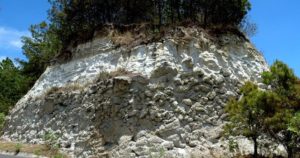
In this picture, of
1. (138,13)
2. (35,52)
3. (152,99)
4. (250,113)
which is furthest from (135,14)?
(35,52)

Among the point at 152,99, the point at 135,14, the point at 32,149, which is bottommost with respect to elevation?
the point at 32,149

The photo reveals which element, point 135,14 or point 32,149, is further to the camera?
point 135,14

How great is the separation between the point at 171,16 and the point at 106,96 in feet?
20.0

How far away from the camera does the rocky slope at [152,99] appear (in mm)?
15305

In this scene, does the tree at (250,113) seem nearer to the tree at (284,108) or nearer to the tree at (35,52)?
the tree at (284,108)

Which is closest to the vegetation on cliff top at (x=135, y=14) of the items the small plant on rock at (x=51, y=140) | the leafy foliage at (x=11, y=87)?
the small plant on rock at (x=51, y=140)

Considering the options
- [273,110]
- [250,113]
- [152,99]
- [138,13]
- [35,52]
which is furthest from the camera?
[35,52]

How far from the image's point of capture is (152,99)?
16.2 meters

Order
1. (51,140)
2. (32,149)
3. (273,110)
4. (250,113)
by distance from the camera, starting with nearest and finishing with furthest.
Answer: (273,110) < (250,113) < (32,149) < (51,140)

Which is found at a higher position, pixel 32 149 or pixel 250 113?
pixel 250 113

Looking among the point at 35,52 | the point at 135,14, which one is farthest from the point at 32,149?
the point at 35,52

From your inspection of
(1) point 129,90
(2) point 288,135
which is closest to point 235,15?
(1) point 129,90

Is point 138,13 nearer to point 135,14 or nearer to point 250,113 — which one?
point 135,14

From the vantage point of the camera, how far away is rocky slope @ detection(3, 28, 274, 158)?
15.3m
